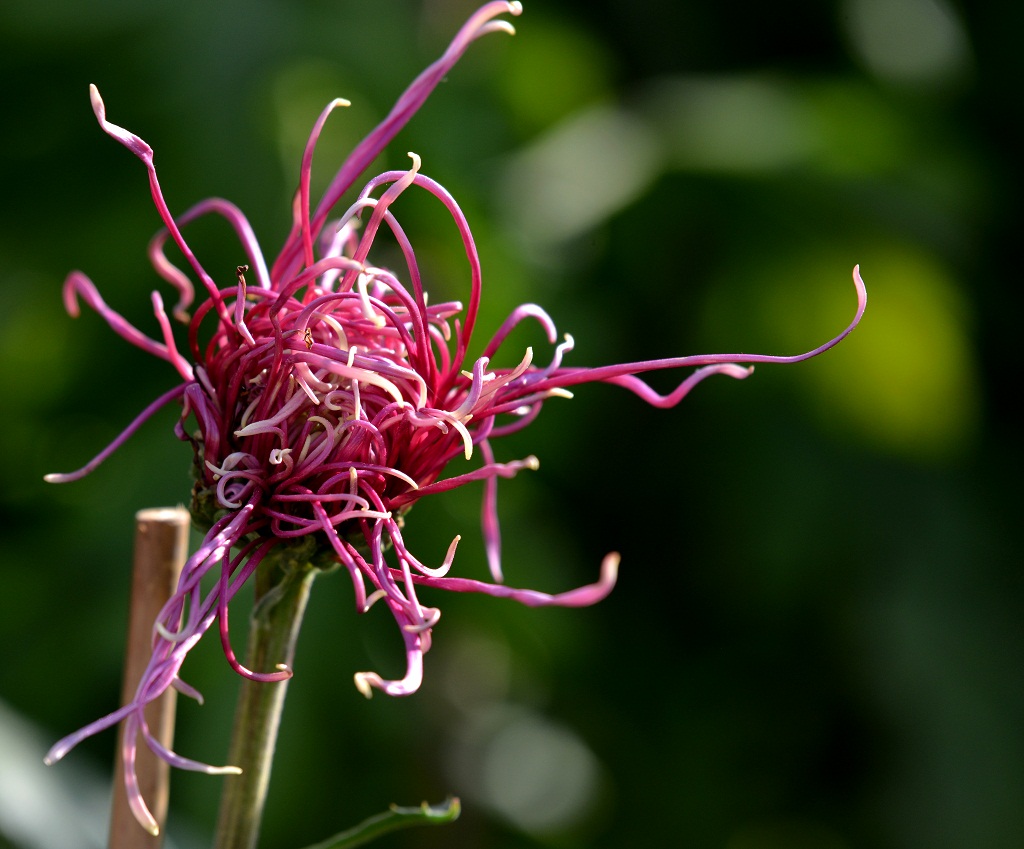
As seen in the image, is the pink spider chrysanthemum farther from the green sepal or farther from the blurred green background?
the blurred green background

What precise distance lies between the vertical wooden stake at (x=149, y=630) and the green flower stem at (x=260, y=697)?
3 cm

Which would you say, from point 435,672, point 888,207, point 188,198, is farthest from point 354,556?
point 888,207

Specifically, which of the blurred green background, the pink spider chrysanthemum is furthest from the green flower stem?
the blurred green background

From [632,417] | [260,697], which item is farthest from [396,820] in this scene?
→ [632,417]

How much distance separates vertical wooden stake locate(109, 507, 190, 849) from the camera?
0.39 metres

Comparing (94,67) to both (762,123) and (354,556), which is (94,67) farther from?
(354,556)

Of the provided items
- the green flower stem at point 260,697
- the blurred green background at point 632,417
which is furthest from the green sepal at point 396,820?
the blurred green background at point 632,417

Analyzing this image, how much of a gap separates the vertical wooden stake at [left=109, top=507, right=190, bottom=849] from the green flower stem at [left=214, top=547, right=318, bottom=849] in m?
0.03

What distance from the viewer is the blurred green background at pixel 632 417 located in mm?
1178

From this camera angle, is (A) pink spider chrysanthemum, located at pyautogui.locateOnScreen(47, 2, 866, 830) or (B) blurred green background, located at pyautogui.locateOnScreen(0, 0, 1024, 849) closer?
(A) pink spider chrysanthemum, located at pyautogui.locateOnScreen(47, 2, 866, 830)

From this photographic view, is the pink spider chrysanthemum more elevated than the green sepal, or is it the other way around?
the pink spider chrysanthemum

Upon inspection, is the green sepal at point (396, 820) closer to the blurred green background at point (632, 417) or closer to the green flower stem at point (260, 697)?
the green flower stem at point (260, 697)

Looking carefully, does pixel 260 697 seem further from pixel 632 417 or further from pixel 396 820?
pixel 632 417

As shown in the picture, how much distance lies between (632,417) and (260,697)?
42.5 inches
